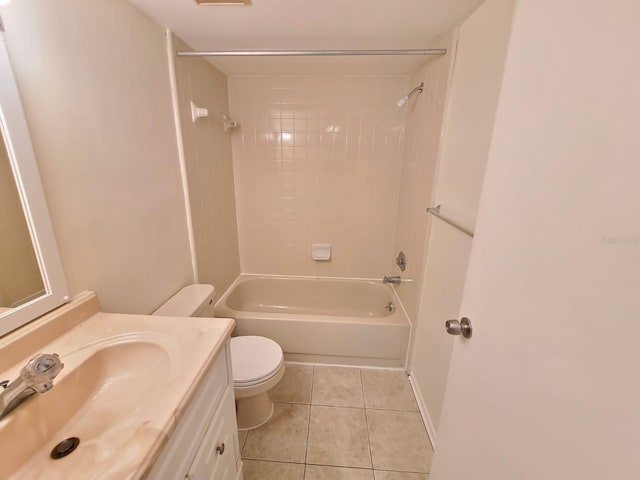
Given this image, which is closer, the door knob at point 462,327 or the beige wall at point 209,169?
the door knob at point 462,327

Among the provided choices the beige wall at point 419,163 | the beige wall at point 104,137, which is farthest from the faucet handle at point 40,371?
the beige wall at point 419,163

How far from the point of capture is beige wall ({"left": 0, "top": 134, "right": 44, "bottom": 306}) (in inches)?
29.2

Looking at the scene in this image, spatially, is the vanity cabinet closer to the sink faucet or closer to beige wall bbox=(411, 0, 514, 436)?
the sink faucet

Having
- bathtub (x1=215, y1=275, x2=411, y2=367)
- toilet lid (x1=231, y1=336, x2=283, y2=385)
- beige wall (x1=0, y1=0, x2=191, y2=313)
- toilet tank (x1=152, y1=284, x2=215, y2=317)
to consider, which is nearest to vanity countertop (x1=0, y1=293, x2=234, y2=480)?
beige wall (x1=0, y1=0, x2=191, y2=313)

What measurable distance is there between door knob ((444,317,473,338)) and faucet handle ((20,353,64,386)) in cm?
100

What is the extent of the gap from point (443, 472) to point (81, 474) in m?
1.02

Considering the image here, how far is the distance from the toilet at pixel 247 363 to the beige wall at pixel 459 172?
882 millimetres

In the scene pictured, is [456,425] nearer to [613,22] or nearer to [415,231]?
[613,22]

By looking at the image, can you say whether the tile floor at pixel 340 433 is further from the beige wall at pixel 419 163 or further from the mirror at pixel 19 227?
the mirror at pixel 19 227

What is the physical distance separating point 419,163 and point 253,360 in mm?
1657

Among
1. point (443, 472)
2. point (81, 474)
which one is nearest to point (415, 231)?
point (443, 472)

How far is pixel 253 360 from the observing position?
1.50 meters

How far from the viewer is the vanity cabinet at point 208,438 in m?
0.66

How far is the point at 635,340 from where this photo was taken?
34 centimetres
